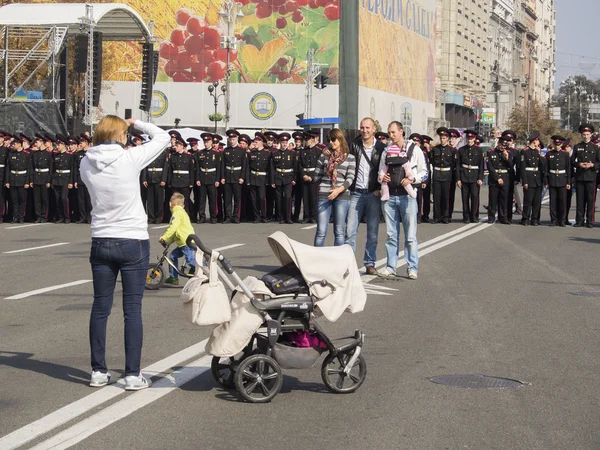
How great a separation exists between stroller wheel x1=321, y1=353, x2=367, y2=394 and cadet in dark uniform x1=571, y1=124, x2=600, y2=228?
18181 mm

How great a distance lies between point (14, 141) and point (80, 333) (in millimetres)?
18493

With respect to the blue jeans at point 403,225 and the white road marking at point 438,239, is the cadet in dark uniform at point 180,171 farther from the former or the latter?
the blue jeans at point 403,225

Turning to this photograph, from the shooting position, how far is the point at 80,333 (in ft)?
32.6

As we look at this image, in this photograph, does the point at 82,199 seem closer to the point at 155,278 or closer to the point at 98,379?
the point at 155,278

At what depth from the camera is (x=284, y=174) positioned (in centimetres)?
2588

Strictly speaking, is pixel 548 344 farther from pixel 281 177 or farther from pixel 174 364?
pixel 281 177

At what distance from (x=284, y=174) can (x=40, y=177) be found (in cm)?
568

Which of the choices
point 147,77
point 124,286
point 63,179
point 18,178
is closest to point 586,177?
point 63,179

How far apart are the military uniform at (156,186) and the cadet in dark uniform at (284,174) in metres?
2.43

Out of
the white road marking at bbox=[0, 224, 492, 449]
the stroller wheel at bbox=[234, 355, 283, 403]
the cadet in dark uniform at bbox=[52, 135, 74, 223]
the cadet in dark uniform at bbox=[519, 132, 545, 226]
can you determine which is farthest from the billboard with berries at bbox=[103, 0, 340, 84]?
the stroller wheel at bbox=[234, 355, 283, 403]

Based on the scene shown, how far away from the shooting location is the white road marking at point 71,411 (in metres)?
6.16

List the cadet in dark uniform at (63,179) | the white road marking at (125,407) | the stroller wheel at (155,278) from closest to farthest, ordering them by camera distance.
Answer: the white road marking at (125,407)
the stroller wheel at (155,278)
the cadet in dark uniform at (63,179)

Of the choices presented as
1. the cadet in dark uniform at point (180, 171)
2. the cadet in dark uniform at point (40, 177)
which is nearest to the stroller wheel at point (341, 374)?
the cadet in dark uniform at point (180, 171)

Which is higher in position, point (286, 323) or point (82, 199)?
point (286, 323)
